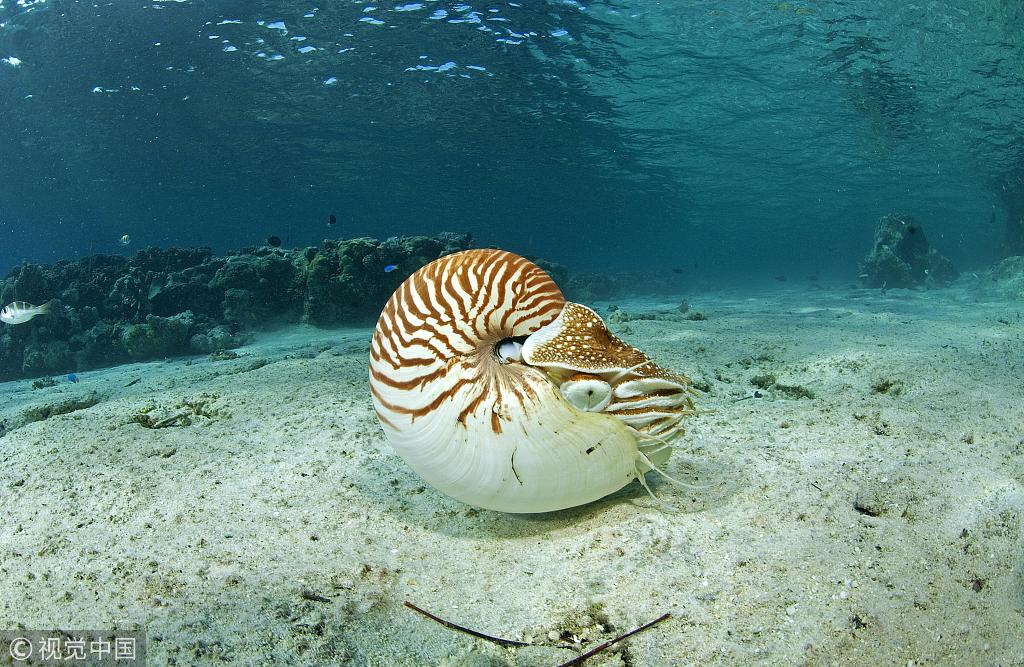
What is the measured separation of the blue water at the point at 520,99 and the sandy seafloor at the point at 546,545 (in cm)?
1252

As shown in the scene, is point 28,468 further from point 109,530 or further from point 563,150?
point 563,150

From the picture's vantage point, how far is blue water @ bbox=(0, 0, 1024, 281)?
55.1ft

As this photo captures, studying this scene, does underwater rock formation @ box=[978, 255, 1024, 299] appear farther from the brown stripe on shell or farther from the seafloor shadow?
the brown stripe on shell

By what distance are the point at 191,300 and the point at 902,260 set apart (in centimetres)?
2746

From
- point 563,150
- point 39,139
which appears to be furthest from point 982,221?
point 39,139

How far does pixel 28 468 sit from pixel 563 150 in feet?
109

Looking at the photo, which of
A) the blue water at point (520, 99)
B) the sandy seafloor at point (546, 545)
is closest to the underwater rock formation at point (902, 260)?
the blue water at point (520, 99)

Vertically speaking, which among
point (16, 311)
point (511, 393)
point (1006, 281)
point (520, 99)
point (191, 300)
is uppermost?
point (520, 99)

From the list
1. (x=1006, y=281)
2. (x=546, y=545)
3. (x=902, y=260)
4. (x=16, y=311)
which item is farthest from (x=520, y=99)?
(x=546, y=545)

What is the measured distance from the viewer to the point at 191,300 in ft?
44.2

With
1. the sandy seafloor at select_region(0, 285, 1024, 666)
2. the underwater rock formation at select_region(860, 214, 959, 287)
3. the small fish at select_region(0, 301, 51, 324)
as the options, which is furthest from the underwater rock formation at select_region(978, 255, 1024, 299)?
the small fish at select_region(0, 301, 51, 324)

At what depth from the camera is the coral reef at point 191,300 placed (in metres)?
11.9

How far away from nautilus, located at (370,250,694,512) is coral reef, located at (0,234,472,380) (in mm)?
10845

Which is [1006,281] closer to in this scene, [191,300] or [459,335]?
[459,335]
